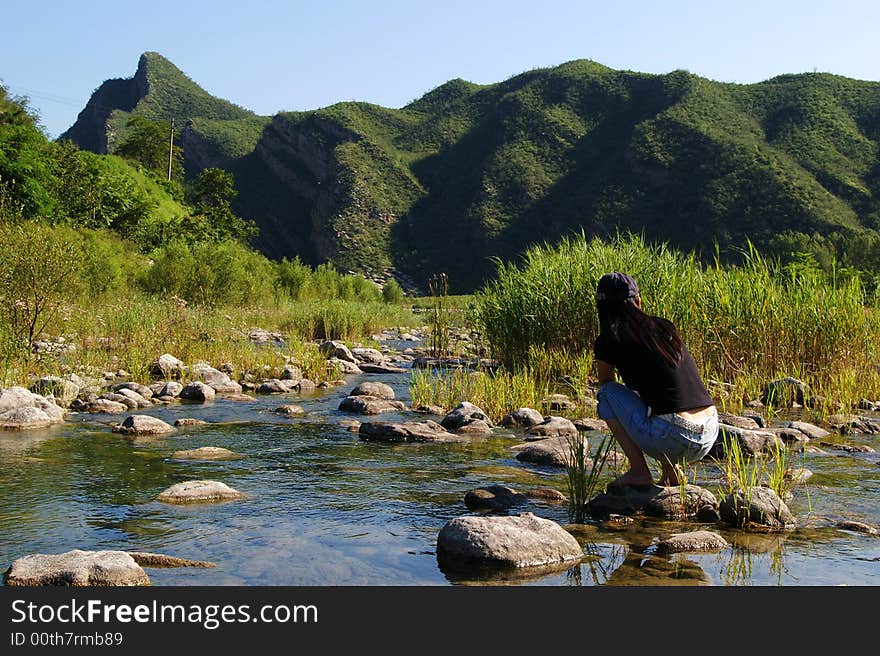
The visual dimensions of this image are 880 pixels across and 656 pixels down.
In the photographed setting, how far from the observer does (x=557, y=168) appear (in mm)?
81625

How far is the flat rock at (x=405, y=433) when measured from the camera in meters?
8.73

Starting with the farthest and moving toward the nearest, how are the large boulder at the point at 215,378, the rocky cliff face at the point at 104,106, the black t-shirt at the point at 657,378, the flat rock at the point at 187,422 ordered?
the rocky cliff face at the point at 104,106, the large boulder at the point at 215,378, the flat rock at the point at 187,422, the black t-shirt at the point at 657,378

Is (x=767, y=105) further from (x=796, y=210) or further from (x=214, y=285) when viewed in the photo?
(x=214, y=285)

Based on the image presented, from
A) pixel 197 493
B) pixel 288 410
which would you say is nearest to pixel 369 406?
pixel 288 410

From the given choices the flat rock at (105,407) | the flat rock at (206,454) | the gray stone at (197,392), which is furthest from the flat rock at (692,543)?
the gray stone at (197,392)

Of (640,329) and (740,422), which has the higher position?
(640,329)

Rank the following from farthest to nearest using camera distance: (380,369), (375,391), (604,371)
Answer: (380,369), (375,391), (604,371)

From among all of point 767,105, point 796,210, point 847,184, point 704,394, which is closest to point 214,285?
point 704,394

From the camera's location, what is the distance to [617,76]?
89.8 m

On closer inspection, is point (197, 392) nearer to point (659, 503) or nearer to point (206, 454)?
point (206, 454)

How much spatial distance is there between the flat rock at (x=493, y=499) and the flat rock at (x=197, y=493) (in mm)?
1815

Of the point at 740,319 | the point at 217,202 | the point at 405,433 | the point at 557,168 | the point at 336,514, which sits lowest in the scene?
the point at 336,514

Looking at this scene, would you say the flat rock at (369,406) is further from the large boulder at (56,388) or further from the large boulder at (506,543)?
the large boulder at (506,543)

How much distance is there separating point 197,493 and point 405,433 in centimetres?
311
